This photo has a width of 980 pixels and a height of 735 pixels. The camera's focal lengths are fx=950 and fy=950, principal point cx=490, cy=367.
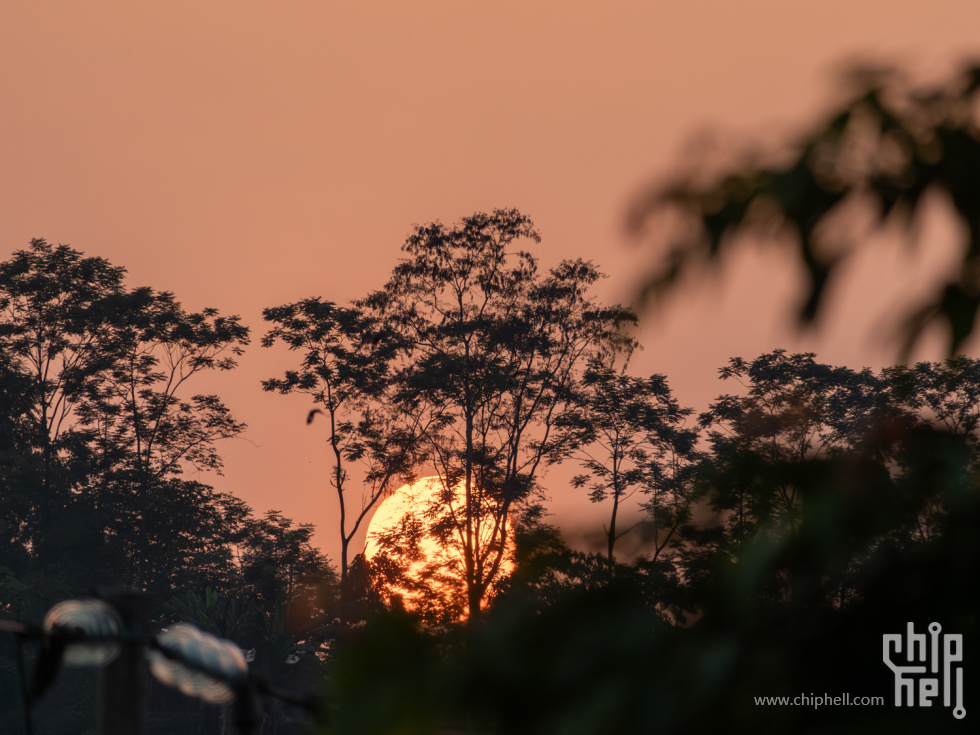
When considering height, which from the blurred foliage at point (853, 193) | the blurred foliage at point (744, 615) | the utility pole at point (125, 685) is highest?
the blurred foliage at point (853, 193)

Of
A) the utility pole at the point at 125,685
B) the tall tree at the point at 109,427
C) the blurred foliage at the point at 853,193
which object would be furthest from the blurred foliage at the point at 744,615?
the tall tree at the point at 109,427

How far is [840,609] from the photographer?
1.18 m

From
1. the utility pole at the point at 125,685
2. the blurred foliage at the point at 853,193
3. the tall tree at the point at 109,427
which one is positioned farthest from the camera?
the tall tree at the point at 109,427

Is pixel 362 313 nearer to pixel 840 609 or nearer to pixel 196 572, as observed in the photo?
pixel 196 572

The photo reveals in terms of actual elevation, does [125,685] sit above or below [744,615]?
below

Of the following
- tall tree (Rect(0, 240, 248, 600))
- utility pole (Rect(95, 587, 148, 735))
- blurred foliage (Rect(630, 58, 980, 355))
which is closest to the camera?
blurred foliage (Rect(630, 58, 980, 355))

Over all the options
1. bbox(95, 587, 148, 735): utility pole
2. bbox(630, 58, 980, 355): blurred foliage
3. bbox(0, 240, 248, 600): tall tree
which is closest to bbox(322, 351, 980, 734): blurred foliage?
bbox(630, 58, 980, 355): blurred foliage

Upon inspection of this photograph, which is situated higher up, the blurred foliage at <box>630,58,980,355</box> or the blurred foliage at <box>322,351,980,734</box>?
the blurred foliage at <box>630,58,980,355</box>

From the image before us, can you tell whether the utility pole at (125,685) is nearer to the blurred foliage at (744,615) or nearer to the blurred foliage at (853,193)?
the blurred foliage at (744,615)

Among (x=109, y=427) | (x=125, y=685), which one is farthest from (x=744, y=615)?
(x=109, y=427)

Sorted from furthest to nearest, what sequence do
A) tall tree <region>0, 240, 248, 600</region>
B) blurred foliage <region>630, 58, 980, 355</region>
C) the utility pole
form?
1. tall tree <region>0, 240, 248, 600</region>
2. the utility pole
3. blurred foliage <region>630, 58, 980, 355</region>

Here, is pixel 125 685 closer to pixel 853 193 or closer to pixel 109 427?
pixel 853 193

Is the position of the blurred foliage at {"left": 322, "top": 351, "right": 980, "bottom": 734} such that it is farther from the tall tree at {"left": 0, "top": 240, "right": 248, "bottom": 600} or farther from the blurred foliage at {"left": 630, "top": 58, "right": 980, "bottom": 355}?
the tall tree at {"left": 0, "top": 240, "right": 248, "bottom": 600}

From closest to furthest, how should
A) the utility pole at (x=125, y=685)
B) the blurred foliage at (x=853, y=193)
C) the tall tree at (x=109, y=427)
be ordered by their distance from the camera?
1. the blurred foliage at (x=853, y=193)
2. the utility pole at (x=125, y=685)
3. the tall tree at (x=109, y=427)
